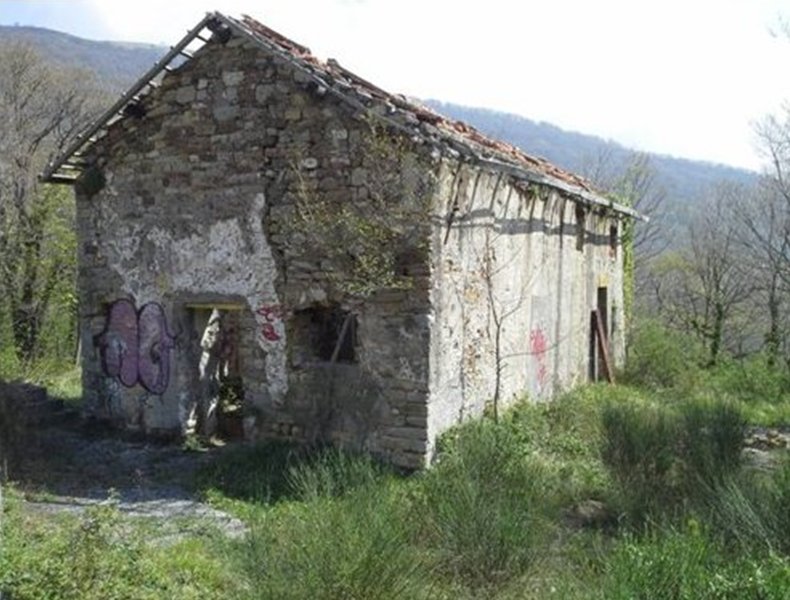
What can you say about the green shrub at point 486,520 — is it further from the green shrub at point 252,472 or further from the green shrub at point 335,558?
the green shrub at point 252,472

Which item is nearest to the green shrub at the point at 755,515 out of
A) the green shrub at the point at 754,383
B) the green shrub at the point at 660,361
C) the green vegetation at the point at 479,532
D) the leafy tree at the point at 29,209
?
the green vegetation at the point at 479,532

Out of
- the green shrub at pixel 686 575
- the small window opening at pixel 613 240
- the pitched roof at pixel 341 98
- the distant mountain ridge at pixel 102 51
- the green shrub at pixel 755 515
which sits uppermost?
the distant mountain ridge at pixel 102 51

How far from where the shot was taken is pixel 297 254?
383 inches

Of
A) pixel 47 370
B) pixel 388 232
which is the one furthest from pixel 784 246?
pixel 47 370

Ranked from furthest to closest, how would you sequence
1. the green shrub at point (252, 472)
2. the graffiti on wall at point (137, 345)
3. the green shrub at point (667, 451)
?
the graffiti on wall at point (137, 345), the green shrub at point (252, 472), the green shrub at point (667, 451)

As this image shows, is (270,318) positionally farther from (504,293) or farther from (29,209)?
(29,209)

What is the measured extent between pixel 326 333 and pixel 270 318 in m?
0.71

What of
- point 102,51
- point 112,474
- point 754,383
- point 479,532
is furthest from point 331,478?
point 102,51

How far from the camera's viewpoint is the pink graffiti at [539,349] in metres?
11.8

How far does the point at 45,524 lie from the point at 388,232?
4.45 meters

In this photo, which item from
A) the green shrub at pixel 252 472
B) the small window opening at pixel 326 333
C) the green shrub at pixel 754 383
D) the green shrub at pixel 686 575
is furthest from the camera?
the green shrub at pixel 754 383

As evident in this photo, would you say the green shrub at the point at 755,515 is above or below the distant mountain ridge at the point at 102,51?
below

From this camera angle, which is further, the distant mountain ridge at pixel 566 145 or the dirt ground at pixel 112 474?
the distant mountain ridge at pixel 566 145

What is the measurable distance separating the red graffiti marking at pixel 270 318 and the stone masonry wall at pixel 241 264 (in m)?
0.02
